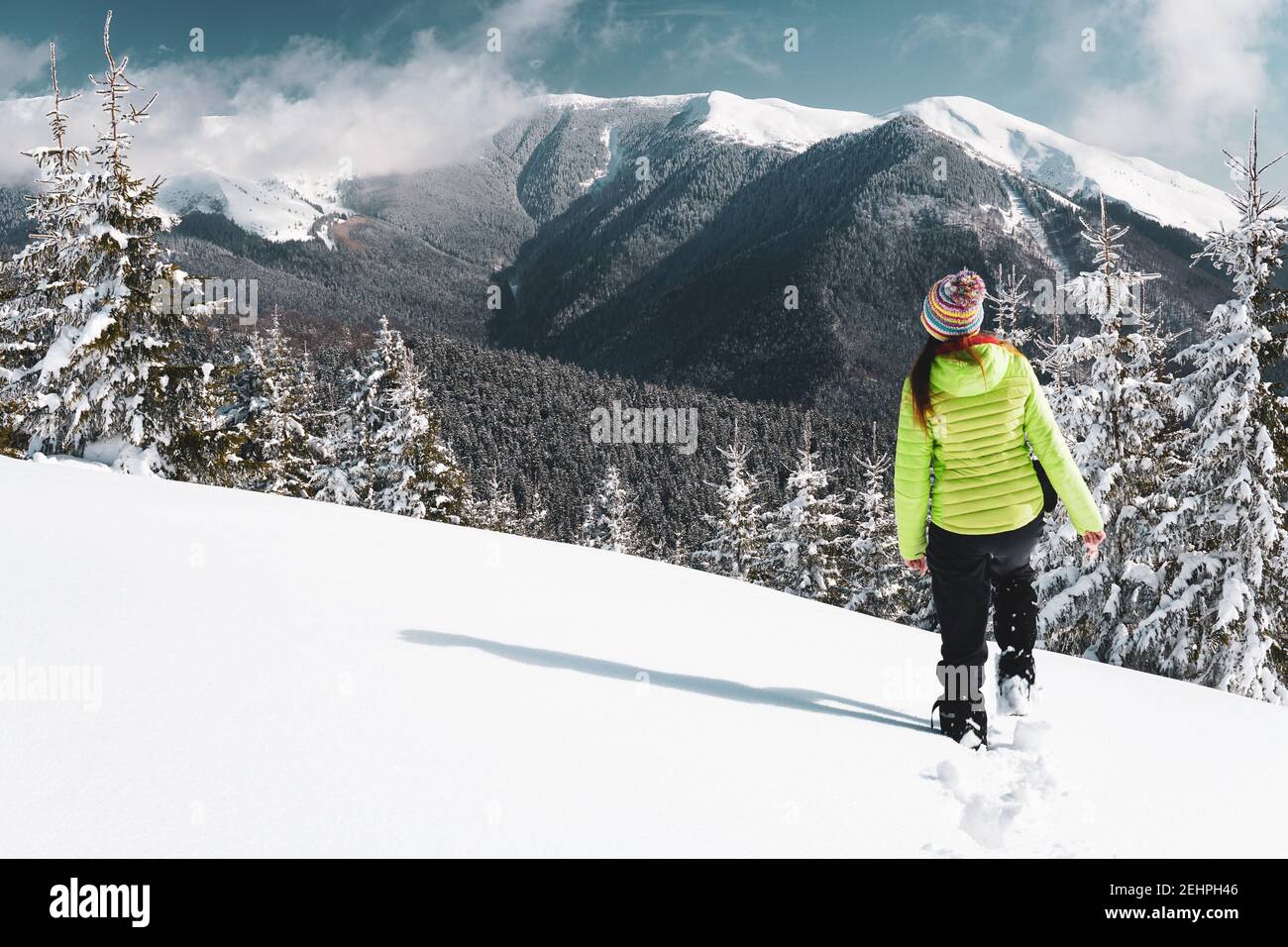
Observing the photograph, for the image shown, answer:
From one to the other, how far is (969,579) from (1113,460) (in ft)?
48.4

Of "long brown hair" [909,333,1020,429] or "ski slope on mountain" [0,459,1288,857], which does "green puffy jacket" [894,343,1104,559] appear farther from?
"ski slope on mountain" [0,459,1288,857]

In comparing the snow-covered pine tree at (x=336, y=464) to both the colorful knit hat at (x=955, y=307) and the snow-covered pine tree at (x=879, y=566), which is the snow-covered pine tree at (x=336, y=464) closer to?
the snow-covered pine tree at (x=879, y=566)

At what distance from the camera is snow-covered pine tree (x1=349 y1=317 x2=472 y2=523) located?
26781 millimetres

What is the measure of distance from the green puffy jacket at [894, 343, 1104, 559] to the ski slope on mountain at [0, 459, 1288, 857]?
4.00 ft

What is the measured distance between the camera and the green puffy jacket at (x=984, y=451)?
4113 mm

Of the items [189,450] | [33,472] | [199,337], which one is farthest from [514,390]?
[33,472]

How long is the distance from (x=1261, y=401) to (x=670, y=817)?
1680 cm

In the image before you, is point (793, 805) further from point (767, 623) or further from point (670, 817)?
point (767, 623)

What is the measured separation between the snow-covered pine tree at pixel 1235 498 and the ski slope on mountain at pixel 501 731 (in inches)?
439

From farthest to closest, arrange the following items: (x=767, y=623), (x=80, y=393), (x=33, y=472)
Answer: (x=80, y=393), (x=33, y=472), (x=767, y=623)

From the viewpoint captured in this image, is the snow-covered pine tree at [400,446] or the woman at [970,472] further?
the snow-covered pine tree at [400,446]

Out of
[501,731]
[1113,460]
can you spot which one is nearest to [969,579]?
[501,731]

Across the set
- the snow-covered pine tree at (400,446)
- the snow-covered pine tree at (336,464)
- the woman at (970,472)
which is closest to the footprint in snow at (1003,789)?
the woman at (970,472)

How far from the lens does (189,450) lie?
671 inches
